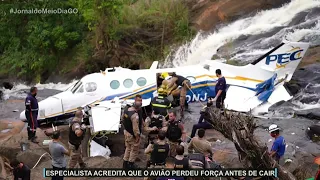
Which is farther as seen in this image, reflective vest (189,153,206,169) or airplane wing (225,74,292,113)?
airplane wing (225,74,292,113)

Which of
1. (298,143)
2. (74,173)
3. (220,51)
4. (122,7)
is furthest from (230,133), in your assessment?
(122,7)

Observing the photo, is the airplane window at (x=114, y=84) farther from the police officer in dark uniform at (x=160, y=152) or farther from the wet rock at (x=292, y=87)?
the police officer in dark uniform at (x=160, y=152)

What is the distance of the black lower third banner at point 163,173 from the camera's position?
7186mm

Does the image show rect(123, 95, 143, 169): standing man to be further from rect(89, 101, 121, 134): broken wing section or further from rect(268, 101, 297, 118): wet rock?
rect(268, 101, 297, 118): wet rock

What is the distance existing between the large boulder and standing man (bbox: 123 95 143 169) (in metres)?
16.9

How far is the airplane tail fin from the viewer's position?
16.5 meters

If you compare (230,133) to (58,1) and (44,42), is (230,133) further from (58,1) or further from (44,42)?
(58,1)

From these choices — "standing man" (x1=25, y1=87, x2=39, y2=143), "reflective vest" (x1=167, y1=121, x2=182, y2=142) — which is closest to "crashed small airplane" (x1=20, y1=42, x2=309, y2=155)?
"standing man" (x1=25, y1=87, x2=39, y2=143)

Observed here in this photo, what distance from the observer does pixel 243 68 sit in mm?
15945

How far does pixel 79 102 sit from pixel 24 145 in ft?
10.6

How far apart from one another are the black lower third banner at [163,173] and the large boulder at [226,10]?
17273mm

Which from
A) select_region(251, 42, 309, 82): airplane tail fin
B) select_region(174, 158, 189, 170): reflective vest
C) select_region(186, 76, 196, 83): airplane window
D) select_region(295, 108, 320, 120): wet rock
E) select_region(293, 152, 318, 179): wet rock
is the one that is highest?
select_region(251, 42, 309, 82): airplane tail fin

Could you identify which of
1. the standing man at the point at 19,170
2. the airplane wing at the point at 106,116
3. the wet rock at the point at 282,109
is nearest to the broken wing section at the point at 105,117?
the airplane wing at the point at 106,116

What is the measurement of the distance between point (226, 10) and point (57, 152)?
19.6 meters
